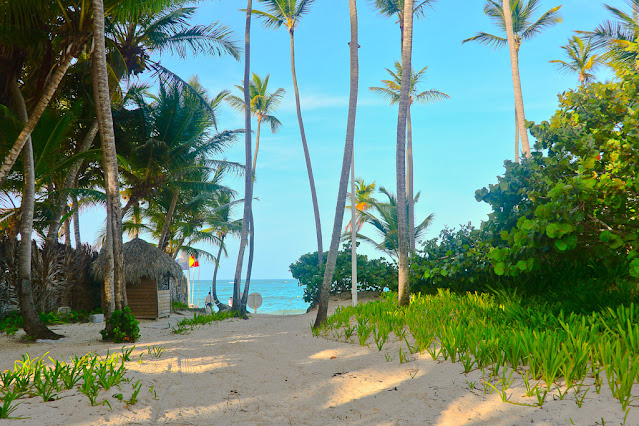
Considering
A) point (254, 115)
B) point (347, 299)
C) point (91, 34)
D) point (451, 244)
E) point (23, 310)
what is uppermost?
point (254, 115)

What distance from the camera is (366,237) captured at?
771 inches

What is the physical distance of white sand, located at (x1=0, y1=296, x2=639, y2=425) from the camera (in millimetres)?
3600

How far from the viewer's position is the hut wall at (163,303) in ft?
51.2

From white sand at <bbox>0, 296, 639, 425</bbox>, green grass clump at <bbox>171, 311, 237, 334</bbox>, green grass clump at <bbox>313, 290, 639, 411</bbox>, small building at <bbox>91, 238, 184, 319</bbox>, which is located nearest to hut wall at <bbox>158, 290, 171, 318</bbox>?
small building at <bbox>91, 238, 184, 319</bbox>

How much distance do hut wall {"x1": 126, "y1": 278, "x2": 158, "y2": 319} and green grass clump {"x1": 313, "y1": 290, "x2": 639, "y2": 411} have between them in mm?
10565

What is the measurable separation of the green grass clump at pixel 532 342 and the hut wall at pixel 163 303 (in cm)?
1071

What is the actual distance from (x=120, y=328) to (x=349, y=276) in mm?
10484

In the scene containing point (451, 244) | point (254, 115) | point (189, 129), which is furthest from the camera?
point (254, 115)

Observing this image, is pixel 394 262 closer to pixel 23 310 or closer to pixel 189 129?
pixel 189 129

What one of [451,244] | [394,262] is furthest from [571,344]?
[394,262]

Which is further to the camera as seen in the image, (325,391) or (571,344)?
(325,391)

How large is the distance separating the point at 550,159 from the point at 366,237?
13.4m

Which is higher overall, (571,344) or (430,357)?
(571,344)

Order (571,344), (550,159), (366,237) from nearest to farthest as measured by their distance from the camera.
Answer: (571,344), (550,159), (366,237)
